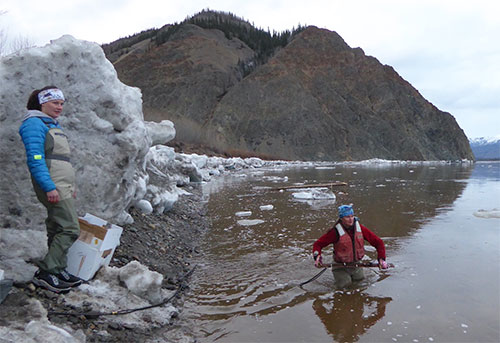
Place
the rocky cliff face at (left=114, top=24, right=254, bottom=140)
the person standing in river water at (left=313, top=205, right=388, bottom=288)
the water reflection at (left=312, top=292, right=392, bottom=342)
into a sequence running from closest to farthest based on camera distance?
the water reflection at (left=312, top=292, right=392, bottom=342)
the person standing in river water at (left=313, top=205, right=388, bottom=288)
the rocky cliff face at (left=114, top=24, right=254, bottom=140)

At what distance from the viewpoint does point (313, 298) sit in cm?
457

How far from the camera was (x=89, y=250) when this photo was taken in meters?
3.63

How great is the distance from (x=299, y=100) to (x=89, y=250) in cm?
6678

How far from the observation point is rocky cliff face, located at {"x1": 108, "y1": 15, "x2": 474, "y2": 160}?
215 feet

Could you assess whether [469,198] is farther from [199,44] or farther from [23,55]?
[199,44]

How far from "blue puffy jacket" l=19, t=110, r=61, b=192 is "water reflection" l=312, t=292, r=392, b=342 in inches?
118

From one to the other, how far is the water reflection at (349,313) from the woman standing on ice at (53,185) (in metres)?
2.58

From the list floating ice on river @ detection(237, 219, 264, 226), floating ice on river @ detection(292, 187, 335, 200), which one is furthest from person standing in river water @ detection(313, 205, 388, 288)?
floating ice on river @ detection(292, 187, 335, 200)

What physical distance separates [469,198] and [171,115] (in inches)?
2183

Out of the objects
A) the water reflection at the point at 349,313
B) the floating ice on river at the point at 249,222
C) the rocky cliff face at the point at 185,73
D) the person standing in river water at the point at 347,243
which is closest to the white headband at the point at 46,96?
the water reflection at the point at 349,313

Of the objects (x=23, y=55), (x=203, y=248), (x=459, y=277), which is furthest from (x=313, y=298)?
(x=23, y=55)

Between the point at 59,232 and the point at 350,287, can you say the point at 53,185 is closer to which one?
the point at 59,232

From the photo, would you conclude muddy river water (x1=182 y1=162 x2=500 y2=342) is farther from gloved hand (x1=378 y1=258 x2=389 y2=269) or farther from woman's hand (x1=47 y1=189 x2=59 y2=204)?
woman's hand (x1=47 y1=189 x2=59 y2=204)

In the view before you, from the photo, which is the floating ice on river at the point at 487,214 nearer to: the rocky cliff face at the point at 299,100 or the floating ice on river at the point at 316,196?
the floating ice on river at the point at 316,196
